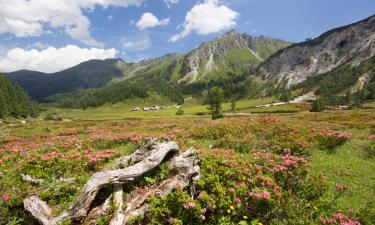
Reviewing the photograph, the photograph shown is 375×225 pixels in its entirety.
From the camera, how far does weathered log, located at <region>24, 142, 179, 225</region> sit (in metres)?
8.11

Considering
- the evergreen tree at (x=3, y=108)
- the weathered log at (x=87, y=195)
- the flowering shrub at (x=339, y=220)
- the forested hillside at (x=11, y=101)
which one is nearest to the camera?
the weathered log at (x=87, y=195)

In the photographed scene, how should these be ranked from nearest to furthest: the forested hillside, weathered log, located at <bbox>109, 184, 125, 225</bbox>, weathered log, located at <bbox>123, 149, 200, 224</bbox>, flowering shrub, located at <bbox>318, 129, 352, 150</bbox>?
1. weathered log, located at <bbox>109, 184, 125, 225</bbox>
2. weathered log, located at <bbox>123, 149, 200, 224</bbox>
3. flowering shrub, located at <bbox>318, 129, 352, 150</bbox>
4. the forested hillside

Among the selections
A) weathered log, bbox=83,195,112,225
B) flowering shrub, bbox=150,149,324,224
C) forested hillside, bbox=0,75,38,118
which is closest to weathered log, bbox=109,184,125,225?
weathered log, bbox=83,195,112,225

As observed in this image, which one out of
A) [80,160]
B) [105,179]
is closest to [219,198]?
[105,179]

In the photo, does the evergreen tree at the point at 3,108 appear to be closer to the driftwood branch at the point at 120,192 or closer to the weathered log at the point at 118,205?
the driftwood branch at the point at 120,192

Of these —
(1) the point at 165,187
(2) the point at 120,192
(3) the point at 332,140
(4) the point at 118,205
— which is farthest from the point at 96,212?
(3) the point at 332,140

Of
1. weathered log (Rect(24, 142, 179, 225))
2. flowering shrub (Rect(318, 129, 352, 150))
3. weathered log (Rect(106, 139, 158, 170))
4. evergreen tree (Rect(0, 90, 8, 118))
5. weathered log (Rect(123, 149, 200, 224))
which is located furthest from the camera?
evergreen tree (Rect(0, 90, 8, 118))

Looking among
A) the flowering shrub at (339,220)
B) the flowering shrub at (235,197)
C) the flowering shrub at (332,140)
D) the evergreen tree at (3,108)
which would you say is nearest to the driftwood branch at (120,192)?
the flowering shrub at (235,197)

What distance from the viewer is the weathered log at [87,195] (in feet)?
26.6

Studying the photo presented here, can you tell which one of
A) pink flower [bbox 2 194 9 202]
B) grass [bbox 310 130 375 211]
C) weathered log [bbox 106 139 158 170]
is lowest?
grass [bbox 310 130 375 211]

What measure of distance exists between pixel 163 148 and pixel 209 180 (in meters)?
2.98

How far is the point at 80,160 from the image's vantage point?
12.7 meters

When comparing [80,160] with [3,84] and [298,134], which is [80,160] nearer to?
[298,134]

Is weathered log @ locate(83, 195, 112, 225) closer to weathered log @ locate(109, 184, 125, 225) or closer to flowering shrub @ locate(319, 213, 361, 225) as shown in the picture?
weathered log @ locate(109, 184, 125, 225)
